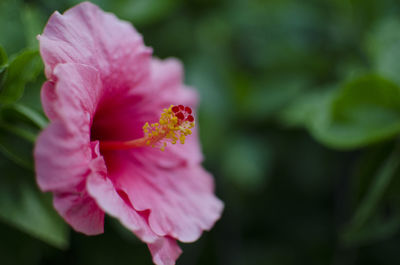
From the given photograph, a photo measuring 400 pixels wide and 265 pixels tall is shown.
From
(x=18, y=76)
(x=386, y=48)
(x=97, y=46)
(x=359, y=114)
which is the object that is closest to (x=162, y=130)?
(x=97, y=46)

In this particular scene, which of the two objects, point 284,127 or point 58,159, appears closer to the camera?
point 58,159

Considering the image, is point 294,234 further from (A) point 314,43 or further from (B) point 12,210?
(B) point 12,210

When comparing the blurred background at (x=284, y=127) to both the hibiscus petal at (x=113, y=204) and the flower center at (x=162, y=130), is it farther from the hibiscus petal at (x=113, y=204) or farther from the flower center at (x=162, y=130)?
the hibiscus petal at (x=113, y=204)

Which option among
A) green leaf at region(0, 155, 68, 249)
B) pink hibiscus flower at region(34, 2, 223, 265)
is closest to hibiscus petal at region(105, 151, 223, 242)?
pink hibiscus flower at region(34, 2, 223, 265)

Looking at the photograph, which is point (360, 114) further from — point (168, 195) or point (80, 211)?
point (80, 211)

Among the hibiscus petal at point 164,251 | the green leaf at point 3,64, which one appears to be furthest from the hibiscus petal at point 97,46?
the hibiscus petal at point 164,251

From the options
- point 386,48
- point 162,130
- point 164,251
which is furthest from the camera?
point 386,48

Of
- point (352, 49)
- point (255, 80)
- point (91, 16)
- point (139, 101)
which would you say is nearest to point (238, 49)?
point (255, 80)
